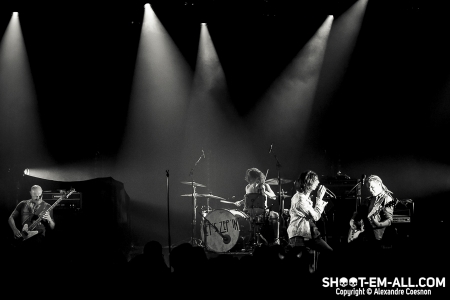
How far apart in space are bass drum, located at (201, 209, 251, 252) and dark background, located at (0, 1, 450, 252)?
219cm

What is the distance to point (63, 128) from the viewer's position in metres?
11.5

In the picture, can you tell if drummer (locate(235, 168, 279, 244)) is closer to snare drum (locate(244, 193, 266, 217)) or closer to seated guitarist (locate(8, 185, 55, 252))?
snare drum (locate(244, 193, 266, 217))

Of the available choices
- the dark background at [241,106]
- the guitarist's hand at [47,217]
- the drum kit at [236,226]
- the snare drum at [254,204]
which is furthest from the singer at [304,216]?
the guitarist's hand at [47,217]

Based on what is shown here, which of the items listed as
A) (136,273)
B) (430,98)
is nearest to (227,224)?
(430,98)

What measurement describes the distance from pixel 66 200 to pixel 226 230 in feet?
10.7

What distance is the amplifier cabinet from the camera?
956 cm

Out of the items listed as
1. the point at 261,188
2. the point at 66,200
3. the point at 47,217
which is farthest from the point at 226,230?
the point at 47,217

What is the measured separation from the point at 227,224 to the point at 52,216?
3.43 m

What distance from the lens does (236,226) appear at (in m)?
9.70

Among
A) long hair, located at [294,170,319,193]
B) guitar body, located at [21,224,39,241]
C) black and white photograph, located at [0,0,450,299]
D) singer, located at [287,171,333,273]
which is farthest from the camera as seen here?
black and white photograph, located at [0,0,450,299]

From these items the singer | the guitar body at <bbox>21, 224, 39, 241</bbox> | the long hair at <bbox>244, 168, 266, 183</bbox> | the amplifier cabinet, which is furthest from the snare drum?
the guitar body at <bbox>21, 224, 39, 241</bbox>

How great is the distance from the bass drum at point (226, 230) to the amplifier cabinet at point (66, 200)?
8.37 feet

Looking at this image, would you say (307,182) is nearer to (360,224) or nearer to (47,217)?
(360,224)

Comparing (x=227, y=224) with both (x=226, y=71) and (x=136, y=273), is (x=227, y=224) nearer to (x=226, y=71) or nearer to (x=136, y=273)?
(x=226, y=71)
